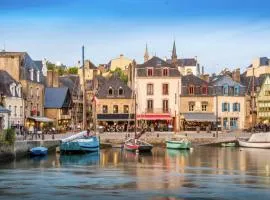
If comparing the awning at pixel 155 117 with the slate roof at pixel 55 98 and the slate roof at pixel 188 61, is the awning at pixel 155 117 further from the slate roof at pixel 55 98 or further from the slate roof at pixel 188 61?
the slate roof at pixel 188 61

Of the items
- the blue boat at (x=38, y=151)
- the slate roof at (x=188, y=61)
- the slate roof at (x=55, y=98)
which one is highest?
the slate roof at (x=188, y=61)

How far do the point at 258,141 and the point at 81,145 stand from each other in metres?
23.6

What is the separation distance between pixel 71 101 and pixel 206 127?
20925 millimetres

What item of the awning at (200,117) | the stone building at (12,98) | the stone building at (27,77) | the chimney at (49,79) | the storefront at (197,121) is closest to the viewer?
the stone building at (12,98)

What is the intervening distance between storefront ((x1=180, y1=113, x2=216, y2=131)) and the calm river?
2658 centimetres

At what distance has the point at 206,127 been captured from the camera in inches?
3866

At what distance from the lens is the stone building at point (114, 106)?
98375 millimetres

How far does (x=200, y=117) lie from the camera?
3871 inches

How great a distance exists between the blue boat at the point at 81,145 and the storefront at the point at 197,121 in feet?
87.7

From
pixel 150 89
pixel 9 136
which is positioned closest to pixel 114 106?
pixel 150 89

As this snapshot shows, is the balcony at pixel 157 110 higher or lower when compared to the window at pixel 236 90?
lower

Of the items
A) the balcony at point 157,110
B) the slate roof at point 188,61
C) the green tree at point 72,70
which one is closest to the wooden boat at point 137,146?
the balcony at point 157,110

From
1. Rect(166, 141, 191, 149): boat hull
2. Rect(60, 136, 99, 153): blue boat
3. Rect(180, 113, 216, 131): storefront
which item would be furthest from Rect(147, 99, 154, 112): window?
Rect(60, 136, 99, 153): blue boat

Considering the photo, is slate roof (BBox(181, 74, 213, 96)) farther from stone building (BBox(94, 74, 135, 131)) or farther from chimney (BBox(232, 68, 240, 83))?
stone building (BBox(94, 74, 135, 131))
